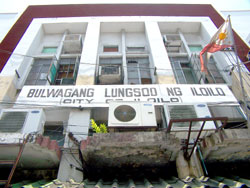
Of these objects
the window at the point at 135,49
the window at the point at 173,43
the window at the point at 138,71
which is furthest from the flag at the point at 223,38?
the window at the point at 135,49

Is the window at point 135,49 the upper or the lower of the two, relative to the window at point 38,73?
upper

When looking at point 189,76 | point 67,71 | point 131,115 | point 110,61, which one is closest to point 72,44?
point 67,71

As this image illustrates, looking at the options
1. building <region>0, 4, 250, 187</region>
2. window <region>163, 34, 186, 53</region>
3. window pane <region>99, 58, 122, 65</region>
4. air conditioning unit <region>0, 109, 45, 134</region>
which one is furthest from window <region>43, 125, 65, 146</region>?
window <region>163, 34, 186, 53</region>

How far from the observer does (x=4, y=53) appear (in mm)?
8812

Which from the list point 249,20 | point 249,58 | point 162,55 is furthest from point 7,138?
point 249,20

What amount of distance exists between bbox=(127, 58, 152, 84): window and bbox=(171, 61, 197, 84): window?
1322 millimetres

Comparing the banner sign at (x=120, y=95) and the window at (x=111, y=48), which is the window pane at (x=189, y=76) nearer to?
the banner sign at (x=120, y=95)

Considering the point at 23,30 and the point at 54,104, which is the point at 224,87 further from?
the point at 23,30

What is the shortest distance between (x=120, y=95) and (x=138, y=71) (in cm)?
268

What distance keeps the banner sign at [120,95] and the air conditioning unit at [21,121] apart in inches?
23.4

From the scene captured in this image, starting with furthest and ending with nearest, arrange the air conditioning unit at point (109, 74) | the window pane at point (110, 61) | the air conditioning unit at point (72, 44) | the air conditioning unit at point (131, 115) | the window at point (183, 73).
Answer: the air conditioning unit at point (72, 44), the window pane at point (110, 61), the window at point (183, 73), the air conditioning unit at point (109, 74), the air conditioning unit at point (131, 115)

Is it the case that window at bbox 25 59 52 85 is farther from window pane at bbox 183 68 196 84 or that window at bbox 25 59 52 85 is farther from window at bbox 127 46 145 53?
window pane at bbox 183 68 196 84

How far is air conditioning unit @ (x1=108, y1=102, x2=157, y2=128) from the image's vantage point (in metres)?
4.88

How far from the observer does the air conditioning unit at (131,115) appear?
4883mm
